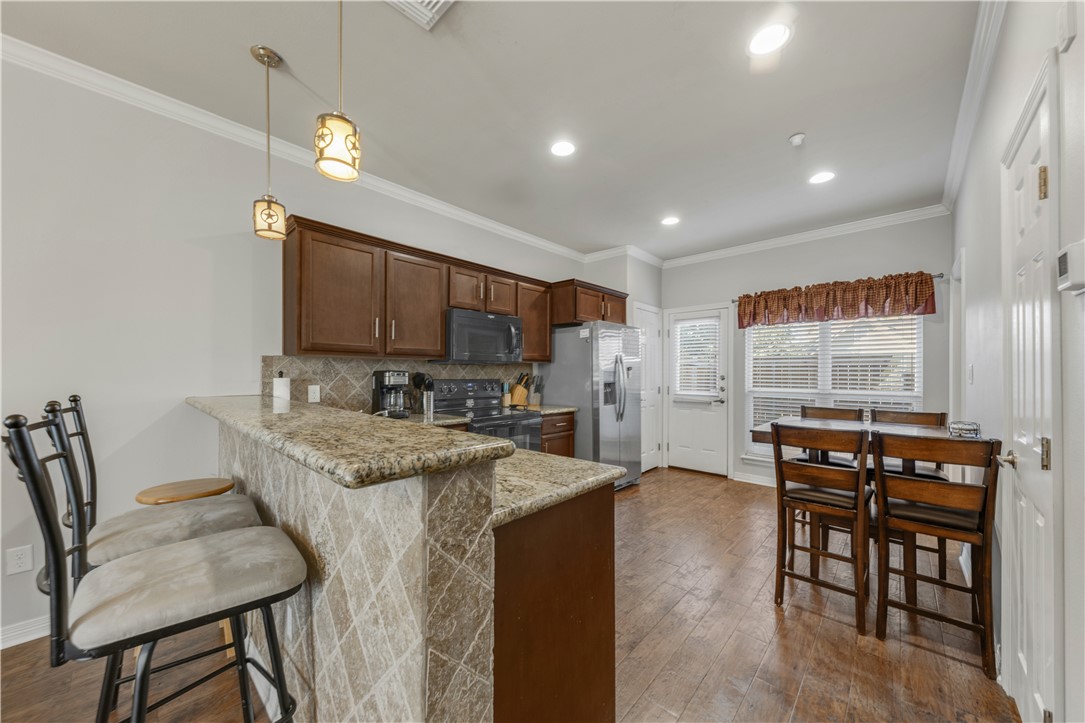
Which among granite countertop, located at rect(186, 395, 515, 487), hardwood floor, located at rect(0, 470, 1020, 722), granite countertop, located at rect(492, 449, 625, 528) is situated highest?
granite countertop, located at rect(186, 395, 515, 487)

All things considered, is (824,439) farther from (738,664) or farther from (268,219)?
(268,219)

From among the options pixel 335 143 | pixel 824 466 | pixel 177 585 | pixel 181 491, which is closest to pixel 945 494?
pixel 824 466

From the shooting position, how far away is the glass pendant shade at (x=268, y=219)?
2016 millimetres

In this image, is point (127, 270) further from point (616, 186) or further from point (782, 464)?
point (782, 464)

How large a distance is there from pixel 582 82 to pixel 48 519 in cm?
255

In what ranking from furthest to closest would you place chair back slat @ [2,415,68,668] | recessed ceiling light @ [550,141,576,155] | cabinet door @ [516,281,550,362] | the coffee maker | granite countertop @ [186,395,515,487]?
cabinet door @ [516,281,550,362] < the coffee maker < recessed ceiling light @ [550,141,576,155] < chair back slat @ [2,415,68,668] < granite countertop @ [186,395,515,487]

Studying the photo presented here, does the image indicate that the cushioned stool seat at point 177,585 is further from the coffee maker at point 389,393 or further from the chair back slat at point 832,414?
the chair back slat at point 832,414

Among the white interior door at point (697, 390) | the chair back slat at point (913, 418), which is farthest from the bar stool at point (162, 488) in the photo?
the white interior door at point (697, 390)

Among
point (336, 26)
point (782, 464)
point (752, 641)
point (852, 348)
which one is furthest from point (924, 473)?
point (336, 26)

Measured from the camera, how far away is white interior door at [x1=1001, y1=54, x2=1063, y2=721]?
110 centimetres

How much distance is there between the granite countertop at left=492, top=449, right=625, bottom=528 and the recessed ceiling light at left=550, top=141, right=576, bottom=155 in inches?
87.7

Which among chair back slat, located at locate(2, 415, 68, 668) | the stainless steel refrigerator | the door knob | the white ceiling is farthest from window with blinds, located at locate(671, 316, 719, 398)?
chair back slat, located at locate(2, 415, 68, 668)

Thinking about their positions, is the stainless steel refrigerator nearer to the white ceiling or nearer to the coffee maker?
the white ceiling

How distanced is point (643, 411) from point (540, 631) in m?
4.29
